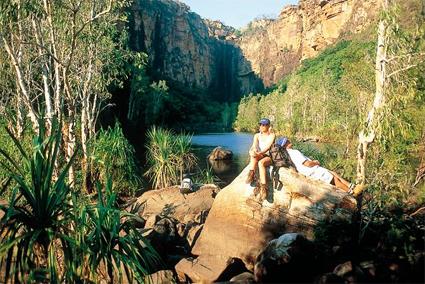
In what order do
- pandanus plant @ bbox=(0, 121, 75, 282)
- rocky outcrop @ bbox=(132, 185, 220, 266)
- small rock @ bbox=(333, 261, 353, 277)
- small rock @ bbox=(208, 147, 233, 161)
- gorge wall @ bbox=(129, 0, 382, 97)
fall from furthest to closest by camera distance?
1. gorge wall @ bbox=(129, 0, 382, 97)
2. small rock @ bbox=(208, 147, 233, 161)
3. rocky outcrop @ bbox=(132, 185, 220, 266)
4. small rock @ bbox=(333, 261, 353, 277)
5. pandanus plant @ bbox=(0, 121, 75, 282)

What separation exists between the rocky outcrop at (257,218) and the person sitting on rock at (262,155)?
258 mm

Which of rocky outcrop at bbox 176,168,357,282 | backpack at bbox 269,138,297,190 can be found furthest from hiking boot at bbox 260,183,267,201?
backpack at bbox 269,138,297,190

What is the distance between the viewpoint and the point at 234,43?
18112 centimetres

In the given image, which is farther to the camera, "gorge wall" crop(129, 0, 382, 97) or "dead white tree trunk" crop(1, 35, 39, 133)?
"gorge wall" crop(129, 0, 382, 97)

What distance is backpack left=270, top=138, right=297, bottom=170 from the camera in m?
7.80

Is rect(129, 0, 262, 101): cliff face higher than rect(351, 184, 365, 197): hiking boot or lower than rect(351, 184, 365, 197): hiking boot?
higher

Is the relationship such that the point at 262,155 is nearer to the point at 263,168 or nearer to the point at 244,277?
the point at 263,168

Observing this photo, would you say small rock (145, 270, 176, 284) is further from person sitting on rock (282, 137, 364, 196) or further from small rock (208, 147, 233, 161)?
small rock (208, 147, 233, 161)

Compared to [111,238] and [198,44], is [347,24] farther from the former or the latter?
[111,238]

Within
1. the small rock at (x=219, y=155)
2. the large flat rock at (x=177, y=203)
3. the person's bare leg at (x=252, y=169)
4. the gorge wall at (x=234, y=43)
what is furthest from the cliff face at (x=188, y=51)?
the person's bare leg at (x=252, y=169)

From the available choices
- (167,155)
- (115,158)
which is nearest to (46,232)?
(115,158)

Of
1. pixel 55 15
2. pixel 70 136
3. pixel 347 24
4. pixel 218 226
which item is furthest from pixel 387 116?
pixel 347 24

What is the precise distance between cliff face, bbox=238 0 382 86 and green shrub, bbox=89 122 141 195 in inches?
4013

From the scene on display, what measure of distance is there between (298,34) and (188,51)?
39.9 meters
